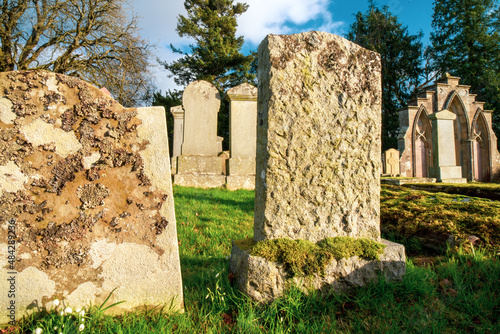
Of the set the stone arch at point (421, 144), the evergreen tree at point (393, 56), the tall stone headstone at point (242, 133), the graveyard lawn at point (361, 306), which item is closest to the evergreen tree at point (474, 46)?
the evergreen tree at point (393, 56)

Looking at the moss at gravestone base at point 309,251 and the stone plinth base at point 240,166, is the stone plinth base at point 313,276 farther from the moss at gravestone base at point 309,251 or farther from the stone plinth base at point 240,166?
the stone plinth base at point 240,166

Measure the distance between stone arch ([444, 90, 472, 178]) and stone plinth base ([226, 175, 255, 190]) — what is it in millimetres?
14660

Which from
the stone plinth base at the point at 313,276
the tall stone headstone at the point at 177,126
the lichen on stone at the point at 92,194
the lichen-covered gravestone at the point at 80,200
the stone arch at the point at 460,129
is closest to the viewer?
the lichen-covered gravestone at the point at 80,200

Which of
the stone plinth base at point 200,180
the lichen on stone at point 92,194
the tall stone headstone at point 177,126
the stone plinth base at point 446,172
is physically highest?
the tall stone headstone at point 177,126

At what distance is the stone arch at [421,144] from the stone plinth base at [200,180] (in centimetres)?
1271

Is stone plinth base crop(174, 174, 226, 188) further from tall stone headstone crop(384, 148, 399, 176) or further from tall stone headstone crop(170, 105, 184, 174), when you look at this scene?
tall stone headstone crop(384, 148, 399, 176)

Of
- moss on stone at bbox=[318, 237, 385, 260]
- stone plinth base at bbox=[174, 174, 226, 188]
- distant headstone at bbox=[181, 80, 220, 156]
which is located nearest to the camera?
moss on stone at bbox=[318, 237, 385, 260]

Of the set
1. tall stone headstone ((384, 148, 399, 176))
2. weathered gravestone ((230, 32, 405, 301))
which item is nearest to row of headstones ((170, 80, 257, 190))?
weathered gravestone ((230, 32, 405, 301))

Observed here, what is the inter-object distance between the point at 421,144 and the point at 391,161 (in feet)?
9.22

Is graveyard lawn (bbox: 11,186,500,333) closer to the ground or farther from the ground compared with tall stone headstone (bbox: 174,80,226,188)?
closer to the ground

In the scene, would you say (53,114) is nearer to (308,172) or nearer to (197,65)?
(308,172)

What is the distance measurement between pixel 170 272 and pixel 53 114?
4.04ft

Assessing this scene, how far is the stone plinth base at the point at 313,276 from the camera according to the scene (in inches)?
77.9

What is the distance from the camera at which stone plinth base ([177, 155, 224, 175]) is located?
8.53 meters
